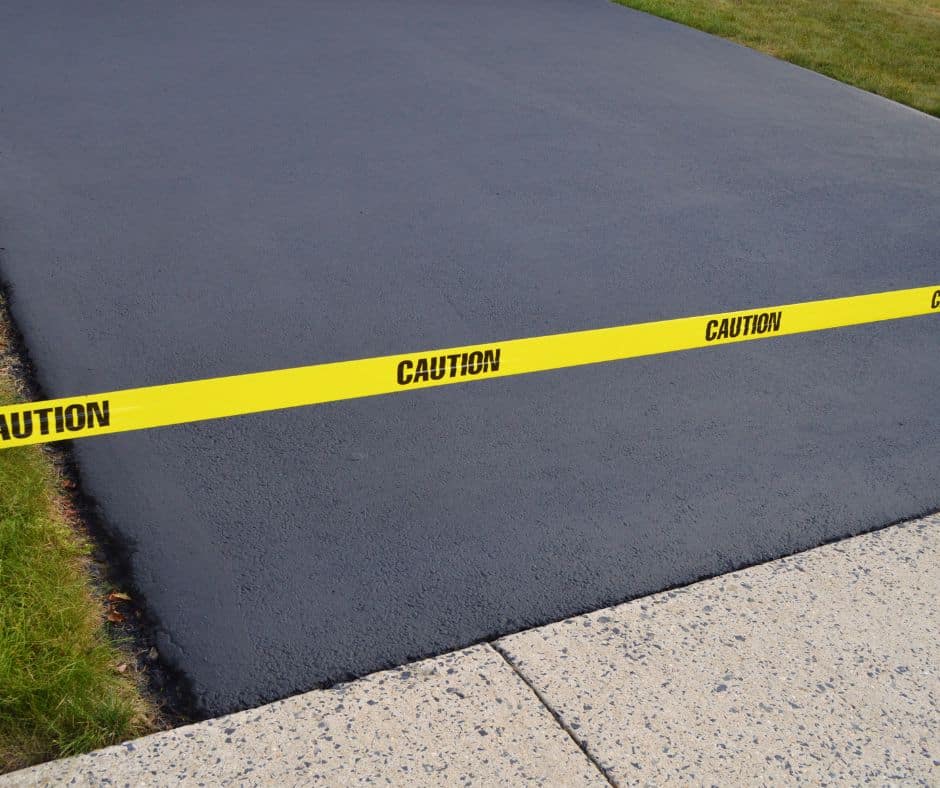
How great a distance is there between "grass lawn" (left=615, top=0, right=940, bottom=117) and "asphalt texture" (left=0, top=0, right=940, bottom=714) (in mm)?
1526

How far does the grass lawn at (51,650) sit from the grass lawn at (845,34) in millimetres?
10933

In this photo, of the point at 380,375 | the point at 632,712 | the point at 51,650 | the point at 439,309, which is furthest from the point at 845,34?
the point at 51,650

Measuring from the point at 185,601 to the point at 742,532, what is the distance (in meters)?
2.27

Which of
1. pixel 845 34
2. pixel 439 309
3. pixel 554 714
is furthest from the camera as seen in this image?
pixel 845 34

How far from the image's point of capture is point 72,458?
4.50 meters

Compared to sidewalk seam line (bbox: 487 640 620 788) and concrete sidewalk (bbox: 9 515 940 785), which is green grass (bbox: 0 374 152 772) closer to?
concrete sidewalk (bbox: 9 515 940 785)

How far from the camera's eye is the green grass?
3094 millimetres

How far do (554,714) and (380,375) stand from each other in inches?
60.7

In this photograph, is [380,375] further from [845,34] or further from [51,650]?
[845,34]

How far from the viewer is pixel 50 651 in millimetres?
3311

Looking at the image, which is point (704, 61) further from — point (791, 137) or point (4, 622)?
point (4, 622)

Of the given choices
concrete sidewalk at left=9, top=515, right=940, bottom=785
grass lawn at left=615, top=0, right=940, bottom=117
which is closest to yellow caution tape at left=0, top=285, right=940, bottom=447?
concrete sidewalk at left=9, top=515, right=940, bottom=785

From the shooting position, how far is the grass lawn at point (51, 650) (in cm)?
309

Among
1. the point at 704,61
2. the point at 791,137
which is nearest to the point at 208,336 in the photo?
the point at 791,137
